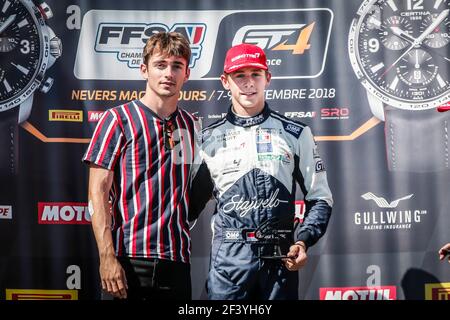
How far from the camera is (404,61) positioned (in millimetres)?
3527

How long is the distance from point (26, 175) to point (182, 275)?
1.09 meters

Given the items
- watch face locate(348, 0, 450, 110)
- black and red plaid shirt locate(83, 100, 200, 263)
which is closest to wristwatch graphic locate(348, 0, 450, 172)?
watch face locate(348, 0, 450, 110)

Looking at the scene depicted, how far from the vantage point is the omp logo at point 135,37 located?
3.51 meters

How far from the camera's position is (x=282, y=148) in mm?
3408

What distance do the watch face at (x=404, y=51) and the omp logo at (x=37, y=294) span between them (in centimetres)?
217

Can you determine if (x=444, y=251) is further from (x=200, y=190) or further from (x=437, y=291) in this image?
(x=200, y=190)

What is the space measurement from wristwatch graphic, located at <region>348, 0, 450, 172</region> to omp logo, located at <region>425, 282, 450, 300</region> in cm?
92

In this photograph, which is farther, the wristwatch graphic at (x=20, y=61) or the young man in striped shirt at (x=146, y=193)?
the wristwatch graphic at (x=20, y=61)

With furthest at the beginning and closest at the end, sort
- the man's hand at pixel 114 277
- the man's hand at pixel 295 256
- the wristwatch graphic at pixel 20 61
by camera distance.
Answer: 1. the wristwatch graphic at pixel 20 61
2. the man's hand at pixel 295 256
3. the man's hand at pixel 114 277

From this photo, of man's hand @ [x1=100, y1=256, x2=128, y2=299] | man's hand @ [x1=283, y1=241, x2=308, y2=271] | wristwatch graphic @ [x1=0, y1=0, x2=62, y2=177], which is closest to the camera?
man's hand @ [x1=100, y1=256, x2=128, y2=299]

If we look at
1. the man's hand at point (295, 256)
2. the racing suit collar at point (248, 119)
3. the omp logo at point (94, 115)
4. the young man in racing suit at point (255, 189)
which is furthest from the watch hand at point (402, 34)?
the omp logo at point (94, 115)

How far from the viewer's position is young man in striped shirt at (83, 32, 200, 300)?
3.28m

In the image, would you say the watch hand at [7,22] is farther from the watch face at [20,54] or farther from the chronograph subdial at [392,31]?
the chronograph subdial at [392,31]

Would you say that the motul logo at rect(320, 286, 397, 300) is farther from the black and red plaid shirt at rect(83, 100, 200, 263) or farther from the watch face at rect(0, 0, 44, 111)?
the watch face at rect(0, 0, 44, 111)
